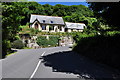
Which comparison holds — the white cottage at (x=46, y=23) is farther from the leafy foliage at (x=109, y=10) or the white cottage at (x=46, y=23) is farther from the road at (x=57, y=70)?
the leafy foliage at (x=109, y=10)

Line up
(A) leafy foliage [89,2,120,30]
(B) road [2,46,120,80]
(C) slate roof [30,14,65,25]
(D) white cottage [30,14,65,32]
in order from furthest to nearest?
(C) slate roof [30,14,65,25] < (D) white cottage [30,14,65,32] < (A) leafy foliage [89,2,120,30] < (B) road [2,46,120,80]

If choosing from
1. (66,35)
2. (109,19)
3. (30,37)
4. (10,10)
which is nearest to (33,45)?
(30,37)

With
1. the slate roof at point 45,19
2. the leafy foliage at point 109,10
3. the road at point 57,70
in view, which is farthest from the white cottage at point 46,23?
the leafy foliage at point 109,10

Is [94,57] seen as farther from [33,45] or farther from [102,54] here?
[33,45]

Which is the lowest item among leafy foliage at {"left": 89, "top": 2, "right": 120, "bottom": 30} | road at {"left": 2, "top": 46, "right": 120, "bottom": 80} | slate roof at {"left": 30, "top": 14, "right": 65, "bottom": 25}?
road at {"left": 2, "top": 46, "right": 120, "bottom": 80}

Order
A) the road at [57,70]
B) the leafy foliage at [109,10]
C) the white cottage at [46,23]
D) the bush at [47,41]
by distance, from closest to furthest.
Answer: the road at [57,70]
the leafy foliage at [109,10]
the bush at [47,41]
the white cottage at [46,23]

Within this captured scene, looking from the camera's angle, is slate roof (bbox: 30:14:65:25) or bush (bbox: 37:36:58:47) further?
slate roof (bbox: 30:14:65:25)

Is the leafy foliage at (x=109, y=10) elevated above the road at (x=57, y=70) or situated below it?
above

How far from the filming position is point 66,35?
164 feet

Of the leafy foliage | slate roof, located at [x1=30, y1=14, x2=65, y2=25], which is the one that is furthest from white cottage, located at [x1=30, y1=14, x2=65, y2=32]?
the leafy foliage

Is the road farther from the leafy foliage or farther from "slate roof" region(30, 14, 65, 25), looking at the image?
"slate roof" region(30, 14, 65, 25)

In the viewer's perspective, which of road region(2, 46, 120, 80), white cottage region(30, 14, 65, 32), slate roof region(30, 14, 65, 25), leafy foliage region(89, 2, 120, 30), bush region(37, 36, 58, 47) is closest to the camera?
road region(2, 46, 120, 80)

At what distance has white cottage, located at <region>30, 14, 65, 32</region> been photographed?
5684 centimetres

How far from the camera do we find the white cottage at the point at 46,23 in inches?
2238
